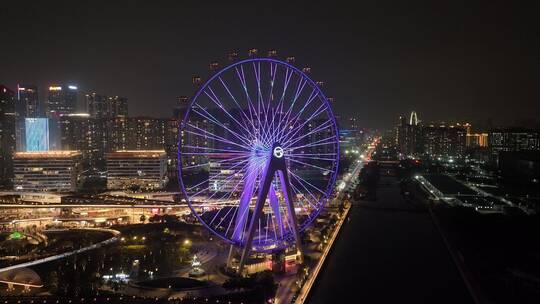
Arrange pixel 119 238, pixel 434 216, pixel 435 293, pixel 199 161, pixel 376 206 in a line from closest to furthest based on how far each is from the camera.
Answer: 1. pixel 435 293
2. pixel 119 238
3. pixel 434 216
4. pixel 376 206
5. pixel 199 161

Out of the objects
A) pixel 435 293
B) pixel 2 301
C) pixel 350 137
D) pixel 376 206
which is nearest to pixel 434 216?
pixel 376 206

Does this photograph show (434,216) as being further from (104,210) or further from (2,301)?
(2,301)

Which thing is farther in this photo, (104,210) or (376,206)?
(376,206)

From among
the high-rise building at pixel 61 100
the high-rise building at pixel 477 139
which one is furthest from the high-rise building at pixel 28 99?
the high-rise building at pixel 477 139

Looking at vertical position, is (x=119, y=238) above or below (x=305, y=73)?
below

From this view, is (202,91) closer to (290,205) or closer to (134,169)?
(290,205)

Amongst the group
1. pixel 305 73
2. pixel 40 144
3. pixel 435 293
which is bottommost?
pixel 435 293
